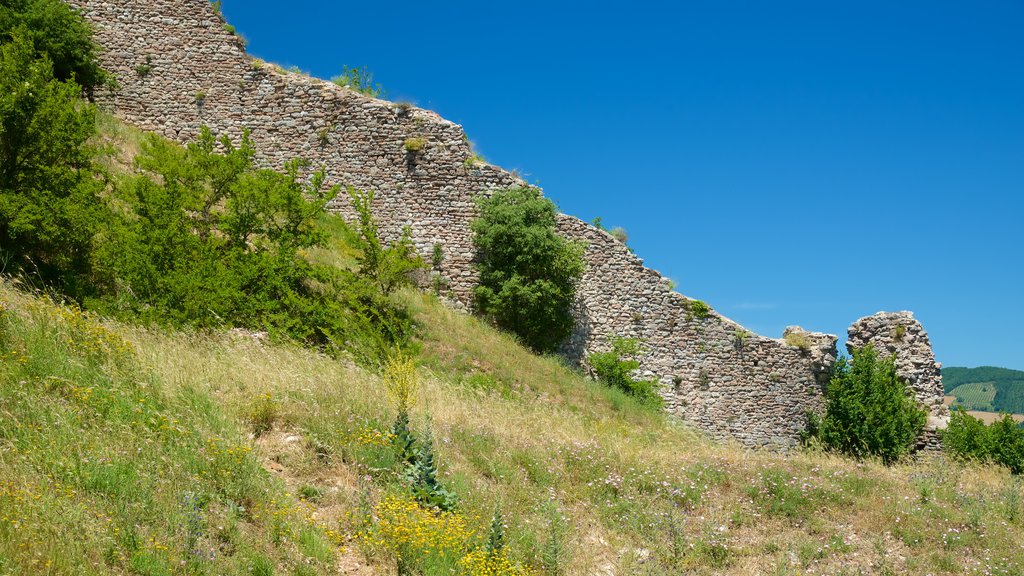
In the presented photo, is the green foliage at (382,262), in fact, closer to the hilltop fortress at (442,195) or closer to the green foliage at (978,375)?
the hilltop fortress at (442,195)

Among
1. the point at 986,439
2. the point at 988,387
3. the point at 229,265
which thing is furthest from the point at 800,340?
the point at 988,387

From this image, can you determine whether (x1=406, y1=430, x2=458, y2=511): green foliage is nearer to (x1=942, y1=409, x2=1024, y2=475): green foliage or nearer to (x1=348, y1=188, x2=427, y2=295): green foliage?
(x1=348, y1=188, x2=427, y2=295): green foliage

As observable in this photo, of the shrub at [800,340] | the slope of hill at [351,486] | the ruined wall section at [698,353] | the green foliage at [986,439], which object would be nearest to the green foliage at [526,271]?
the ruined wall section at [698,353]

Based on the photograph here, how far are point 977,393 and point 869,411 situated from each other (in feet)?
485

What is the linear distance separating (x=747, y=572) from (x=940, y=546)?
9.32ft

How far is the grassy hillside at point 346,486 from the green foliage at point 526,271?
23.8 ft

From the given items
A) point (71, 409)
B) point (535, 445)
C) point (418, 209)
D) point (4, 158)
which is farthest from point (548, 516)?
point (418, 209)

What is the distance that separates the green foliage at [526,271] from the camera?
19953 mm

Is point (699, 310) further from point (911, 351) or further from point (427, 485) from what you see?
point (427, 485)

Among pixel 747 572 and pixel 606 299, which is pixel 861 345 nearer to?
pixel 606 299

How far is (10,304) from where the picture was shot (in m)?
9.06

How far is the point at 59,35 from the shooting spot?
20.2 m

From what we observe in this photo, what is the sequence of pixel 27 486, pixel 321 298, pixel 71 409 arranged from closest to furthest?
pixel 27 486 < pixel 71 409 < pixel 321 298

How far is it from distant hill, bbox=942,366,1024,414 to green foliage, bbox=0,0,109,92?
132588mm
